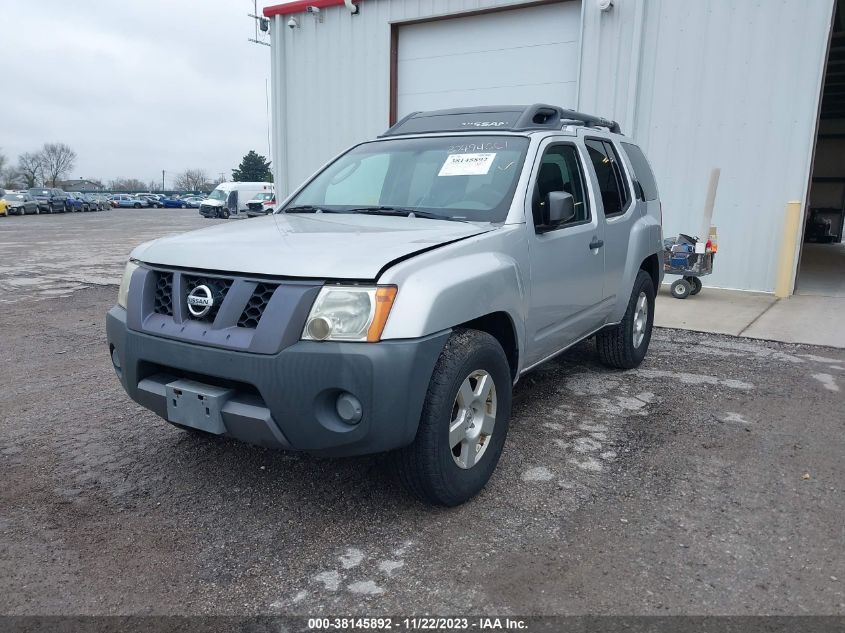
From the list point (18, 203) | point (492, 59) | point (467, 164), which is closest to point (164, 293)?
point (467, 164)

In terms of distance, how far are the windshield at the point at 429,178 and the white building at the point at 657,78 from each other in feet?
22.6

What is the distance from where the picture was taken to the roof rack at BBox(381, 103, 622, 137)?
14.0ft

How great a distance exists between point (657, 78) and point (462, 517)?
882 cm

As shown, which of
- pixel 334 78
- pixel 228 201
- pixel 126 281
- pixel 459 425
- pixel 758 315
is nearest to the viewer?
pixel 459 425

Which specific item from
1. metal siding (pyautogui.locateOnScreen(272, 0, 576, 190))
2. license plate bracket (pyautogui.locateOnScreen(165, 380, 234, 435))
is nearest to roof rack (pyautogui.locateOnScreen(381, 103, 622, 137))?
license plate bracket (pyautogui.locateOnScreen(165, 380, 234, 435))

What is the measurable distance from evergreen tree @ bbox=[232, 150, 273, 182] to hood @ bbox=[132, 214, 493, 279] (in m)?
84.6

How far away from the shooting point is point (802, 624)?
7.66ft

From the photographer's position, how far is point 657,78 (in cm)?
994

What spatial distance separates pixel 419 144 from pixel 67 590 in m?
3.03

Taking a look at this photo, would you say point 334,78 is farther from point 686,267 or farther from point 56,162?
point 56,162

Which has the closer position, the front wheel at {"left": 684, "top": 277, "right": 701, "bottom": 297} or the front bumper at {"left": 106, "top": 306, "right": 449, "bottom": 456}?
the front bumper at {"left": 106, "top": 306, "right": 449, "bottom": 456}

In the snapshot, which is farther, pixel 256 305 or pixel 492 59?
pixel 492 59

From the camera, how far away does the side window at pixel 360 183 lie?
13.4ft

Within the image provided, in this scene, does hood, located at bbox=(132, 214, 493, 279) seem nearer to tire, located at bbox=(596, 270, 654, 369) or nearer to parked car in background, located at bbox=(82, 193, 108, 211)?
tire, located at bbox=(596, 270, 654, 369)
